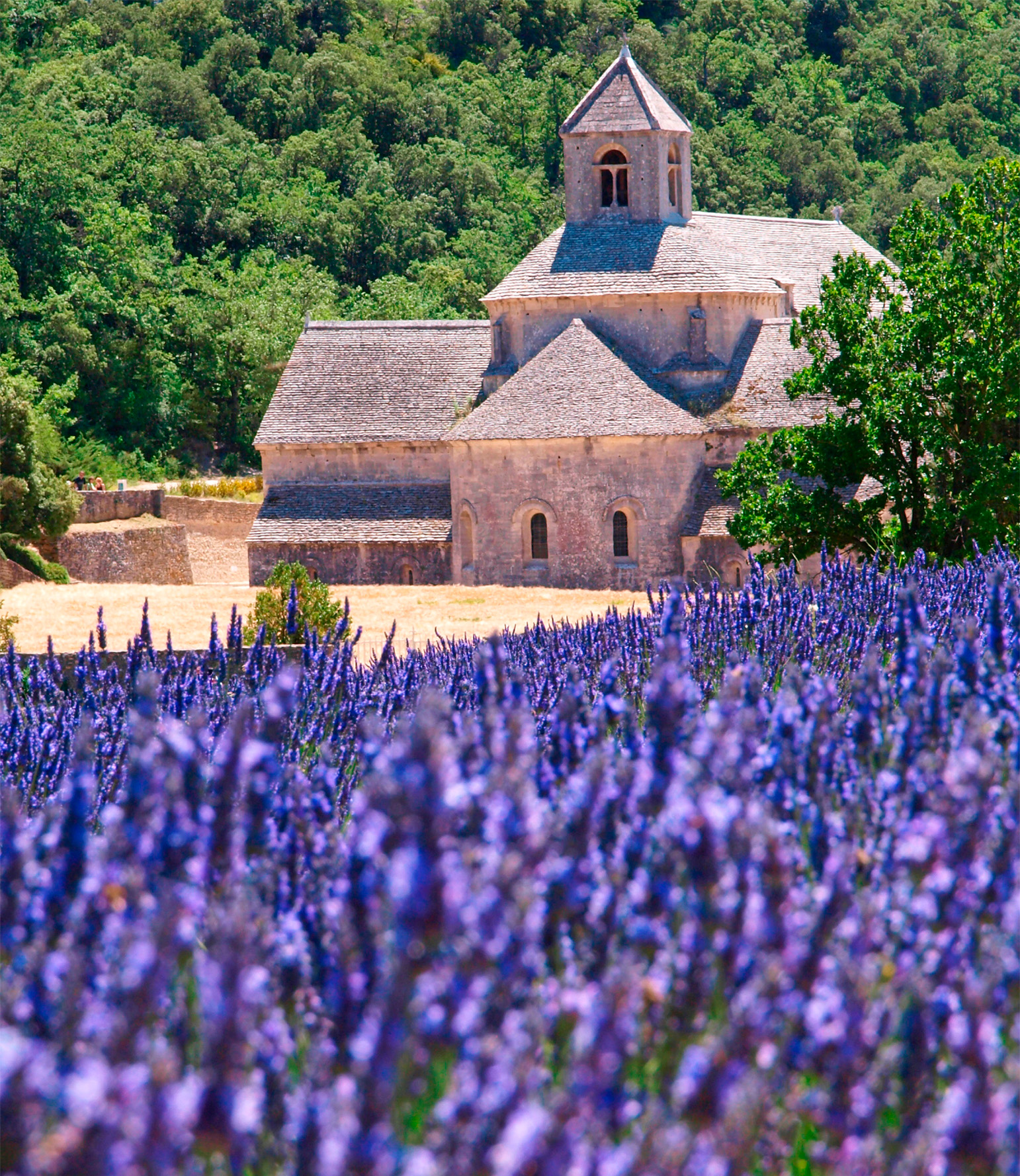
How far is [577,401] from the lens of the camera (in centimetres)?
3716

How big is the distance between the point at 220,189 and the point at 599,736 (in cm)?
7171

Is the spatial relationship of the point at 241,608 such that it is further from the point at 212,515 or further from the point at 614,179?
the point at 212,515

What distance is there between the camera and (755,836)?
3176 mm

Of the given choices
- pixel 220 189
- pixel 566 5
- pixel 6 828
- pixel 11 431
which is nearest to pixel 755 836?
pixel 6 828

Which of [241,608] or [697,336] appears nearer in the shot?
[241,608]

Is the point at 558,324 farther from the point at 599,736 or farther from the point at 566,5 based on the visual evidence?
the point at 566,5

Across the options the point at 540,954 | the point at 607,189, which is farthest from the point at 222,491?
the point at 540,954

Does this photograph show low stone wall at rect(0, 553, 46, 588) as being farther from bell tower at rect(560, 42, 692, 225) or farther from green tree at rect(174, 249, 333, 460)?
green tree at rect(174, 249, 333, 460)

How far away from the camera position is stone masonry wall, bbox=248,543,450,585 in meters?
39.5

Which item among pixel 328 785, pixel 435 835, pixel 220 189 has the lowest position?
pixel 328 785

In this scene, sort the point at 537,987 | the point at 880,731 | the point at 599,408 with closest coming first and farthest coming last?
the point at 537,987 → the point at 880,731 → the point at 599,408

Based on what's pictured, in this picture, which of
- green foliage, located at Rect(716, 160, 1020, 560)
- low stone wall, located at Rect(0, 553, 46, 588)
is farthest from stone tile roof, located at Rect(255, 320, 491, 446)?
green foliage, located at Rect(716, 160, 1020, 560)

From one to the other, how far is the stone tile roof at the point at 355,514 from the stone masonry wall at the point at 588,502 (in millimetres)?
2399

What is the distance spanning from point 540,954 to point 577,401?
34499 mm
